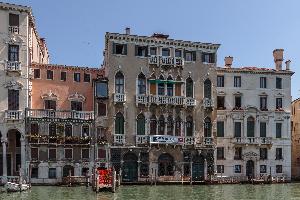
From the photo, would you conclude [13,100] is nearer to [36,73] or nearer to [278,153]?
[36,73]

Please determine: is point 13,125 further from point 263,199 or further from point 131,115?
point 263,199

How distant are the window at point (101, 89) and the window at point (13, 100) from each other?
671 cm

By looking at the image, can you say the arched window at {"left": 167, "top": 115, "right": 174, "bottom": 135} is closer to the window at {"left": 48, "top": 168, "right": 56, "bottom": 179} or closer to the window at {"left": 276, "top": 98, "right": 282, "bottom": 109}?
the window at {"left": 48, "top": 168, "right": 56, "bottom": 179}

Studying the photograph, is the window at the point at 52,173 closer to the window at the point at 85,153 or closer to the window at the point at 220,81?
the window at the point at 85,153

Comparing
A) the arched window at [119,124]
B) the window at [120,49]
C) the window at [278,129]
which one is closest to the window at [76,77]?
the window at [120,49]

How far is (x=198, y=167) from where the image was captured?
45.0m

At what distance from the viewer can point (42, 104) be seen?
42.8m

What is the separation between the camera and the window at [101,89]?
43000mm

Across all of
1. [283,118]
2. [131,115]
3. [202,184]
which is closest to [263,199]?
[202,184]

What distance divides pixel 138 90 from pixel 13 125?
1093 centimetres

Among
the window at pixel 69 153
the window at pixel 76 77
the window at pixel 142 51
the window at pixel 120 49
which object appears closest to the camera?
the window at pixel 69 153

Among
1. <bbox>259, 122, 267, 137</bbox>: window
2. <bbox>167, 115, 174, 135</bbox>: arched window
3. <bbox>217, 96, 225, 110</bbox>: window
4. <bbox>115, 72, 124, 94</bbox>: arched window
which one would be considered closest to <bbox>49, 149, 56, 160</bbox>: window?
<bbox>115, 72, 124, 94</bbox>: arched window

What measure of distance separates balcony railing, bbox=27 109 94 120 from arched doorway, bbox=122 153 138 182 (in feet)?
15.3

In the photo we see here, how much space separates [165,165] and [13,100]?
1401cm
